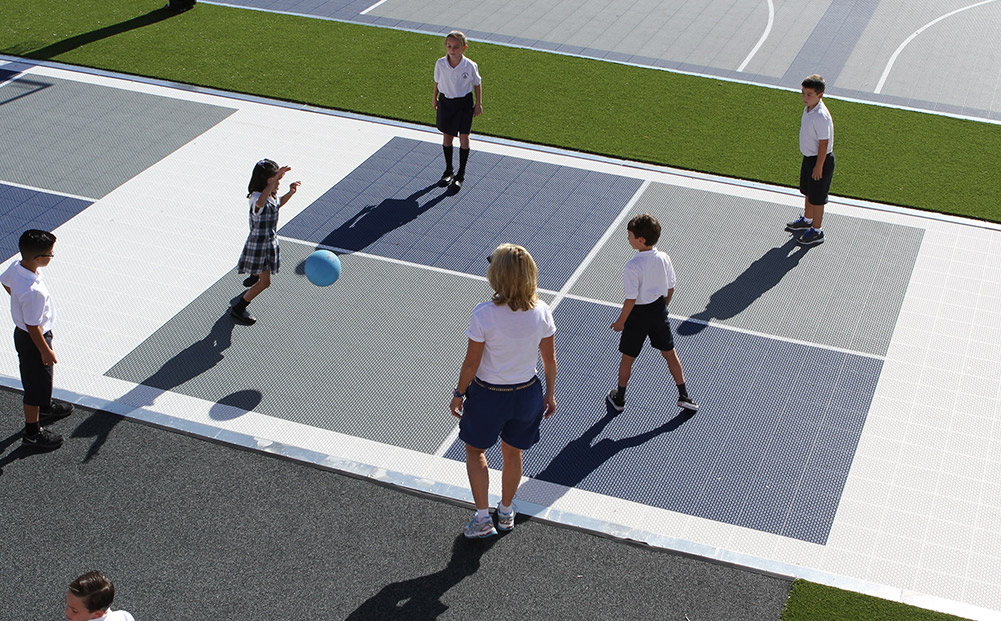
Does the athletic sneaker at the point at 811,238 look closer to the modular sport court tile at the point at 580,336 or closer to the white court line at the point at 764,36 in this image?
the modular sport court tile at the point at 580,336

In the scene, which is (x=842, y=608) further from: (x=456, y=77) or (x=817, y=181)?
(x=456, y=77)

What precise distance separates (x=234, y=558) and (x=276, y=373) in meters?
2.28

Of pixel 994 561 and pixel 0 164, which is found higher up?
pixel 0 164

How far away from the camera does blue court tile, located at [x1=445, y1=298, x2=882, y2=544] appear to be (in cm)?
709

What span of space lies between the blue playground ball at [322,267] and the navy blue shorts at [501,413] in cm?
318

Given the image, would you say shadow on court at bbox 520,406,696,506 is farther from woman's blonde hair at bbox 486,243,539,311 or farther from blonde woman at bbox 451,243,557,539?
woman's blonde hair at bbox 486,243,539,311

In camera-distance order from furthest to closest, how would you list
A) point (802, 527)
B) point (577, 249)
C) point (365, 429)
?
point (577, 249)
point (365, 429)
point (802, 527)

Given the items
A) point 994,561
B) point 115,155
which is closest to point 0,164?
point 115,155

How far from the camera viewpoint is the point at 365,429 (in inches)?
304

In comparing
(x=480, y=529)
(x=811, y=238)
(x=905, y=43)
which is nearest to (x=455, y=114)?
(x=811, y=238)

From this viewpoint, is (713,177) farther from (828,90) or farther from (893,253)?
(828,90)

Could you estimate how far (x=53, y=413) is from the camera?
300 inches

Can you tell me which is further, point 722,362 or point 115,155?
point 115,155

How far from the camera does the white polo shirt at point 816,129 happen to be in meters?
9.92
